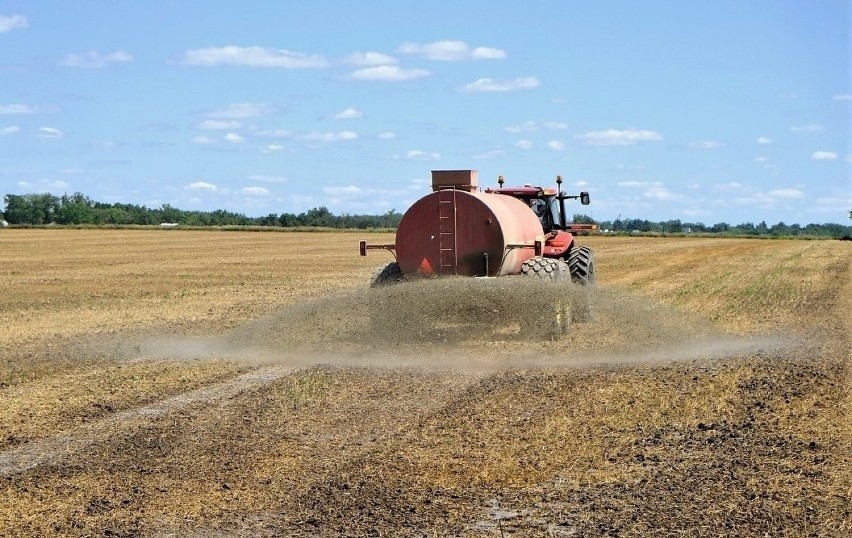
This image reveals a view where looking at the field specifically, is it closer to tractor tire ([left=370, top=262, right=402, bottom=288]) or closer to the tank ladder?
tractor tire ([left=370, top=262, right=402, bottom=288])

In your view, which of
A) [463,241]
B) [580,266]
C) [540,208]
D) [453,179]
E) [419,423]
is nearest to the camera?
[419,423]

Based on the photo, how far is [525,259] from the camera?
16.1 metres

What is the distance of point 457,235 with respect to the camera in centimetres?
1523

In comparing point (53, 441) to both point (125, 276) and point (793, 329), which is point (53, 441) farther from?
point (125, 276)

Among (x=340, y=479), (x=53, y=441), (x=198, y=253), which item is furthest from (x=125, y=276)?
(x=340, y=479)

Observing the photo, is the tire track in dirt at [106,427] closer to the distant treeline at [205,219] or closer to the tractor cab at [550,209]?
the tractor cab at [550,209]

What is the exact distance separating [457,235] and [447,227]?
0.17 meters

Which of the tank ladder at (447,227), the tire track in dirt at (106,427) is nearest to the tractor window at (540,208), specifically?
the tank ladder at (447,227)

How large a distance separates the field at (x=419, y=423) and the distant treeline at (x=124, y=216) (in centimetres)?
7405

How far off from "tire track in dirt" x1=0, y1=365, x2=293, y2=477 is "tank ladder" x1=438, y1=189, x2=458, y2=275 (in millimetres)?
3629

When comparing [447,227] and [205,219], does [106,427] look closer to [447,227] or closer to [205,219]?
[447,227]

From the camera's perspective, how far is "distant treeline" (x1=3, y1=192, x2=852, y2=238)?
3546 inches

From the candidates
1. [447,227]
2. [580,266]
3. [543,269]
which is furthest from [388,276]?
[580,266]

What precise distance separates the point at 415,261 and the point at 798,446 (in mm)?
7677
